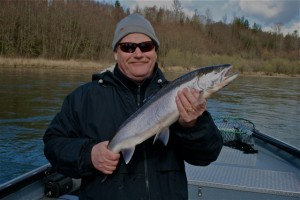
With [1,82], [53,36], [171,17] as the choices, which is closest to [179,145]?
[1,82]

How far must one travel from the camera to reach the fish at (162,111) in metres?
2.37

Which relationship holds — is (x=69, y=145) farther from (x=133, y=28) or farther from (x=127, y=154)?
(x=133, y=28)

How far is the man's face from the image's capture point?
258cm

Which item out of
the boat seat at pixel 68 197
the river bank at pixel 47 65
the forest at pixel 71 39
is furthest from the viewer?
the forest at pixel 71 39

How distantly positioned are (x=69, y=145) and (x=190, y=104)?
830 millimetres

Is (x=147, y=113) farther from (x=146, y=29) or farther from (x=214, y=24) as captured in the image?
(x=214, y=24)

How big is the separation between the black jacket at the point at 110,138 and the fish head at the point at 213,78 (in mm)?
159

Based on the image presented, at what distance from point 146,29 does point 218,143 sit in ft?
3.00

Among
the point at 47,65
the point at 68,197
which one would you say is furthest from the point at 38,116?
the point at 47,65

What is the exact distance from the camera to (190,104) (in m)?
2.24

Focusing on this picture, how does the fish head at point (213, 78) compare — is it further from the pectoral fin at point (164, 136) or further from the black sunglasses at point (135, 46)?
the black sunglasses at point (135, 46)

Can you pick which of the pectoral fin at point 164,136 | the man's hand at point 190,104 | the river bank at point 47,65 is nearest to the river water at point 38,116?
the pectoral fin at point 164,136

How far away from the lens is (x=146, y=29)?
2652 mm

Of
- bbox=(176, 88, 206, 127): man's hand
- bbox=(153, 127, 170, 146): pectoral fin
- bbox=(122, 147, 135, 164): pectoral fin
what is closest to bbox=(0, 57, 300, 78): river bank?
bbox=(122, 147, 135, 164): pectoral fin
